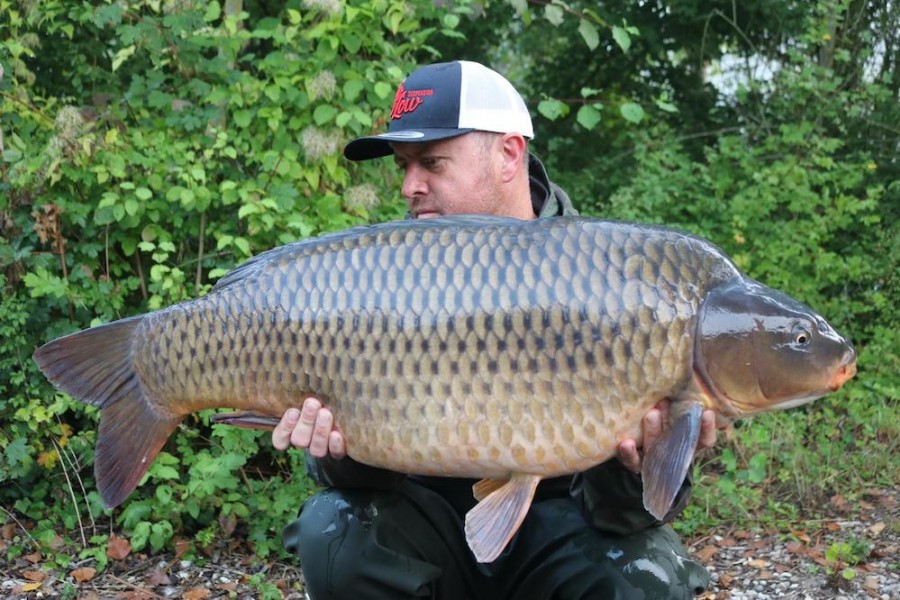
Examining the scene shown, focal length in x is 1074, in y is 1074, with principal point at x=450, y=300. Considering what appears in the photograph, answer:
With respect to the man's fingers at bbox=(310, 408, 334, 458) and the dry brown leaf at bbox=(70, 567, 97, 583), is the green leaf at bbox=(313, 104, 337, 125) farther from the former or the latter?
the man's fingers at bbox=(310, 408, 334, 458)

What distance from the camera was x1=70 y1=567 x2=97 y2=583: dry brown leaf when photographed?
2.49 meters

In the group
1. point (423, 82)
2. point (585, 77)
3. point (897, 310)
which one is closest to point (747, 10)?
point (585, 77)

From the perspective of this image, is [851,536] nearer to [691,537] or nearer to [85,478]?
[691,537]

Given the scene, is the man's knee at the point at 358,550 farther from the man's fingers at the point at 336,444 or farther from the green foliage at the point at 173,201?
the green foliage at the point at 173,201

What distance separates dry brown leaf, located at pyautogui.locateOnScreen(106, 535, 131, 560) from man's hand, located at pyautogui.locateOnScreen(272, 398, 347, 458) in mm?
1233

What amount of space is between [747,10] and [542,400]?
14.3ft

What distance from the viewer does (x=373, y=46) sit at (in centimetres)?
309

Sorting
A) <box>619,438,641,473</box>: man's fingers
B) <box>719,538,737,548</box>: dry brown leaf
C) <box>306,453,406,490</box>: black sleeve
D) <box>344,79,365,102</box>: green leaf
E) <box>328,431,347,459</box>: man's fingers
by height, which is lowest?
<box>719,538,737,548</box>: dry brown leaf

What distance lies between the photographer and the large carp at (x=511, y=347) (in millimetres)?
1392

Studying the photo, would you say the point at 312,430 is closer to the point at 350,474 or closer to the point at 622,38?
the point at 350,474

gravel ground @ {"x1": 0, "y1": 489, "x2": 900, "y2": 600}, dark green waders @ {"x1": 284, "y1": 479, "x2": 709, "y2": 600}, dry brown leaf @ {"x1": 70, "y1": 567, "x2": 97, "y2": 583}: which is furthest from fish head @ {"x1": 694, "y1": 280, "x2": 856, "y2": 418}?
Result: dry brown leaf @ {"x1": 70, "y1": 567, "x2": 97, "y2": 583}

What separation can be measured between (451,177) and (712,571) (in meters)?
1.41

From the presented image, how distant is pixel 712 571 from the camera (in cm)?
273

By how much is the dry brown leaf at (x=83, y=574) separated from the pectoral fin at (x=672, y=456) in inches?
62.9
